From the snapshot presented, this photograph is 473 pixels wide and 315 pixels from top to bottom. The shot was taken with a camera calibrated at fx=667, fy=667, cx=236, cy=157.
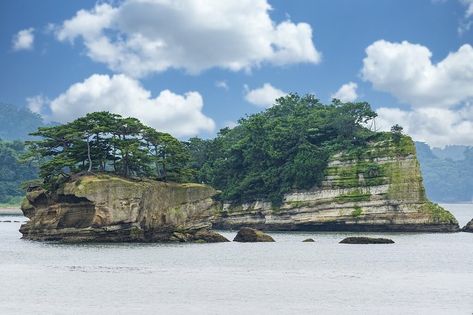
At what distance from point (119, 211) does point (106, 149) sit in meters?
12.6

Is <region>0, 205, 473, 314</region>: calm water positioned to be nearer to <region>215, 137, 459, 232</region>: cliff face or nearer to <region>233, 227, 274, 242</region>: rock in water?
<region>233, 227, 274, 242</region>: rock in water

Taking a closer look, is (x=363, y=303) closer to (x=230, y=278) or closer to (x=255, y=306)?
(x=255, y=306)

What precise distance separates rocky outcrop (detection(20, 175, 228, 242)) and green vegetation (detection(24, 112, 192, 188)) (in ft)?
12.1

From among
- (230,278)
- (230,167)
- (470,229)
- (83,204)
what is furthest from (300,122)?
(230,278)

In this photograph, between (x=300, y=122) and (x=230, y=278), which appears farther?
(x=300, y=122)

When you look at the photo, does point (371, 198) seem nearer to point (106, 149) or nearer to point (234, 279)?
point (106, 149)

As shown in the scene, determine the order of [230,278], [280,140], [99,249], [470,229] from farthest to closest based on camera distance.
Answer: [280,140] < [470,229] < [99,249] < [230,278]

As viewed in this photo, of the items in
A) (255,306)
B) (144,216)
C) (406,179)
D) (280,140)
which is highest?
(280,140)

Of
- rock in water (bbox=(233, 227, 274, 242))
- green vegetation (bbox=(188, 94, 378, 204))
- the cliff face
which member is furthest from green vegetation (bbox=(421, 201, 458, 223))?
rock in water (bbox=(233, 227, 274, 242))

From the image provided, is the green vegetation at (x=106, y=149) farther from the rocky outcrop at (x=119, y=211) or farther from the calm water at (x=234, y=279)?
the calm water at (x=234, y=279)

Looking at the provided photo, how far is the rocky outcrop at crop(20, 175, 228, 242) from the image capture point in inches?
3120

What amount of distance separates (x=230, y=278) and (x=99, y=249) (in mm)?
25016

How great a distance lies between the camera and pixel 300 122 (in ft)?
416

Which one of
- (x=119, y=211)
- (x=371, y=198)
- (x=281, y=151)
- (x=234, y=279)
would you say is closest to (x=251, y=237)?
(x=119, y=211)
